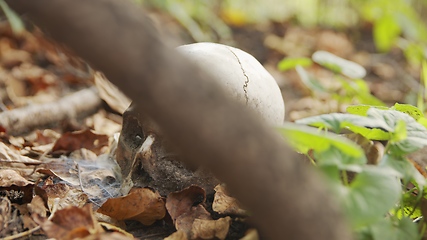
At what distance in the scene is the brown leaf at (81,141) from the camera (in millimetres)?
2264

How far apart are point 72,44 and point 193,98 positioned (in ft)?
0.83

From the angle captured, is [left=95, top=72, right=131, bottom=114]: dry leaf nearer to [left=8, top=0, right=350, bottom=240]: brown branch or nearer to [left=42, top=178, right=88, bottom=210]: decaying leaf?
[left=42, top=178, right=88, bottom=210]: decaying leaf

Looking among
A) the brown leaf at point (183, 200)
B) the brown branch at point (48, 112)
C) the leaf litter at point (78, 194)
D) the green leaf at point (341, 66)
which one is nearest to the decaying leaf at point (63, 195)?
the leaf litter at point (78, 194)

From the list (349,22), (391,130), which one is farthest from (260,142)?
(349,22)

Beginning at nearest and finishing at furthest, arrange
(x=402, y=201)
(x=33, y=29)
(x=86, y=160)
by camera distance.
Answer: (x=402, y=201) < (x=86, y=160) < (x=33, y=29)

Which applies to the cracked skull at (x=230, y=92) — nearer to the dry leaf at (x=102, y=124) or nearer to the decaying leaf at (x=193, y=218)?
the decaying leaf at (x=193, y=218)

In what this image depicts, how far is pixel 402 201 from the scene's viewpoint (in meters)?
1.46

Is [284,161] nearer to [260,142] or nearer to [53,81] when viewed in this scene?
[260,142]

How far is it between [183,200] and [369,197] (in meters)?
0.65

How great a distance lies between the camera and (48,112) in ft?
9.21

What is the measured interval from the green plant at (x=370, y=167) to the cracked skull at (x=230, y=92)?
352mm

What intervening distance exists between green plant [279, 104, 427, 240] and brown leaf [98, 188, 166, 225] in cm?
52

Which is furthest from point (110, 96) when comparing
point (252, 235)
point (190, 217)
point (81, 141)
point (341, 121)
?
point (341, 121)

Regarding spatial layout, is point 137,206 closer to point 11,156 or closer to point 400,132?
point 11,156
